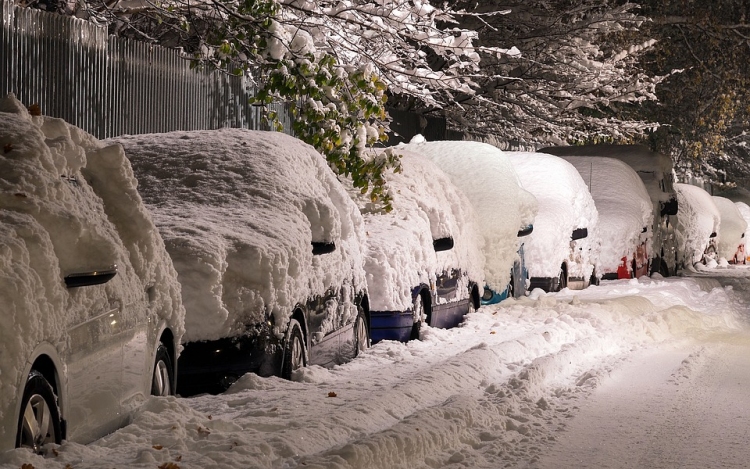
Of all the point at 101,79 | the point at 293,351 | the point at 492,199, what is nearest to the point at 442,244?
the point at 492,199

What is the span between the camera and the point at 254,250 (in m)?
8.12

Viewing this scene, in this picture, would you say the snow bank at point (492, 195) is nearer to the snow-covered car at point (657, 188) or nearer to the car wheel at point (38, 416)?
the snow-covered car at point (657, 188)

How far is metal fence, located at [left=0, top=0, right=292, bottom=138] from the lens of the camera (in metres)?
10.8

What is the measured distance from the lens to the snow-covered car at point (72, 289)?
16.4 ft

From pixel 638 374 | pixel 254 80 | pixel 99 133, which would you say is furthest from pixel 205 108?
pixel 638 374

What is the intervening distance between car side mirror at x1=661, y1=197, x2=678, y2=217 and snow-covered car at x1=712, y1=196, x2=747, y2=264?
9.27m

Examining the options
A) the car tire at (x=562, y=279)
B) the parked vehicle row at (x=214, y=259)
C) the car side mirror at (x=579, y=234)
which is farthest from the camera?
the car side mirror at (x=579, y=234)

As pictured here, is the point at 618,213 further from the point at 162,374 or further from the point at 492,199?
the point at 162,374

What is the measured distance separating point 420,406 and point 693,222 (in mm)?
20098

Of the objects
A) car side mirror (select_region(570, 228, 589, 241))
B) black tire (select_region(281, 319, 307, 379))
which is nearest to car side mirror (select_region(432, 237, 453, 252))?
black tire (select_region(281, 319, 307, 379))

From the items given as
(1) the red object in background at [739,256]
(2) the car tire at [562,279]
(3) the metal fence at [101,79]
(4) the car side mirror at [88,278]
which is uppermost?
(3) the metal fence at [101,79]

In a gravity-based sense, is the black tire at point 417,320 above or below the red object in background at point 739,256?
above

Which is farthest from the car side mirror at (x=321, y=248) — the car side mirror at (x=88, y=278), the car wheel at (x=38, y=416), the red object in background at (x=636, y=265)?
the red object in background at (x=636, y=265)

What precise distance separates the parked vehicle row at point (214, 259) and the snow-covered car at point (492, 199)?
23 mm
